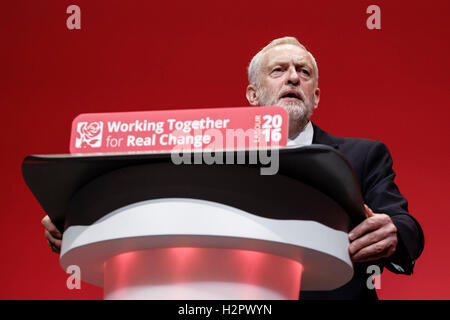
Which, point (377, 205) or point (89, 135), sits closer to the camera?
point (89, 135)

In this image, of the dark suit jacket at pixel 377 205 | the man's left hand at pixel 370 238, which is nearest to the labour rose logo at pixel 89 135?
the man's left hand at pixel 370 238

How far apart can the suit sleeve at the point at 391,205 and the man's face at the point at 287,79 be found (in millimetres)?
322

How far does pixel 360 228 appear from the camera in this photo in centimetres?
81

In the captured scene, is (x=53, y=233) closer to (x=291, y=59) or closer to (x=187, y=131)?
(x=187, y=131)

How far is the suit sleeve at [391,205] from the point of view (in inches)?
37.4

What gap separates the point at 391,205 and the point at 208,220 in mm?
576

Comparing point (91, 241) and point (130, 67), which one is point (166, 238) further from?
point (130, 67)

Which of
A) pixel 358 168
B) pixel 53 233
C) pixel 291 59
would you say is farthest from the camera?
pixel 291 59

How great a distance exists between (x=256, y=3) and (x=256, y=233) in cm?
182

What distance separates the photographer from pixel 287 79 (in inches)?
70.3

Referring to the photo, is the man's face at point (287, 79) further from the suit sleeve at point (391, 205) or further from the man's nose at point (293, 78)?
the suit sleeve at point (391, 205)

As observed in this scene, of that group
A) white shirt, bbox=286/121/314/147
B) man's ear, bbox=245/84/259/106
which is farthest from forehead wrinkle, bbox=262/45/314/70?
white shirt, bbox=286/121/314/147

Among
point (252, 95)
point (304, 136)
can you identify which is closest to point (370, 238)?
point (304, 136)

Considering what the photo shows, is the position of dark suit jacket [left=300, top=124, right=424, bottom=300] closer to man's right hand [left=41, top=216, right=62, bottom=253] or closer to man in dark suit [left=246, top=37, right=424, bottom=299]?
man in dark suit [left=246, top=37, right=424, bottom=299]
